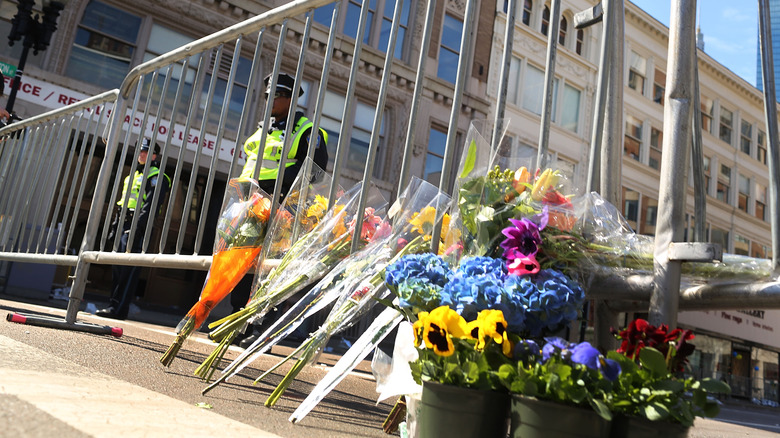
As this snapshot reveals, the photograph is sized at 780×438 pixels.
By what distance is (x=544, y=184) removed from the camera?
5.91 ft

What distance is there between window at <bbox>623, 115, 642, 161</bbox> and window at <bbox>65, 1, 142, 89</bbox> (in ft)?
49.6

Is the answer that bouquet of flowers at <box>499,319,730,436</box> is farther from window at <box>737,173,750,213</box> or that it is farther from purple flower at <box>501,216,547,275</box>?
window at <box>737,173,750,213</box>

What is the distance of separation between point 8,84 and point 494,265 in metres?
10.5

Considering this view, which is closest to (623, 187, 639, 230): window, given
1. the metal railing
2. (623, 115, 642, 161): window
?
(623, 115, 642, 161): window

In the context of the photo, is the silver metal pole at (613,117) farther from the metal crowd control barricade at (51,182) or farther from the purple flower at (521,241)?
the metal crowd control barricade at (51,182)

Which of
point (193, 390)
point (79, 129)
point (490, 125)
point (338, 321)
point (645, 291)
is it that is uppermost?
point (79, 129)

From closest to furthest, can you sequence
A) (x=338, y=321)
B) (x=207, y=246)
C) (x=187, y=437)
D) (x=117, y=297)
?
1. (x=187, y=437)
2. (x=338, y=321)
3. (x=117, y=297)
4. (x=207, y=246)

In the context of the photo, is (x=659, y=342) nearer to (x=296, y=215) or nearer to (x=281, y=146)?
(x=296, y=215)

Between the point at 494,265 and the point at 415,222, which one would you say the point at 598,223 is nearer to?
the point at 494,265

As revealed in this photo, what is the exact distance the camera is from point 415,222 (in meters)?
2.15

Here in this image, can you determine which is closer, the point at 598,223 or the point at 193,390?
the point at 598,223

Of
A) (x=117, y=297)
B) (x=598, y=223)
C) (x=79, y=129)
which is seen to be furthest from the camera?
(x=117, y=297)

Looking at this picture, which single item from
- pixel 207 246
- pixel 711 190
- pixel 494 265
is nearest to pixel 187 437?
pixel 494 265

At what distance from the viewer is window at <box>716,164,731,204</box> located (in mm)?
22469
